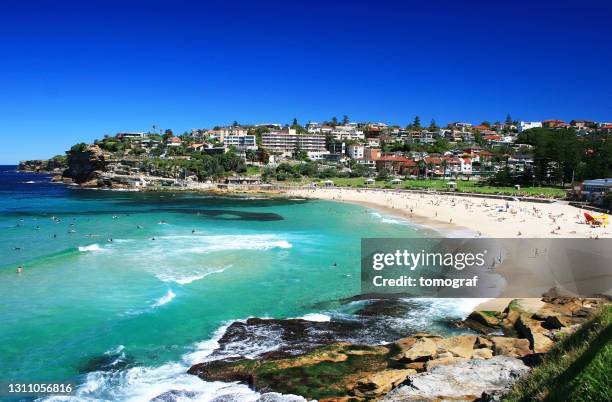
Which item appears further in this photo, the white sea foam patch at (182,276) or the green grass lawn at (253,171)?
the green grass lawn at (253,171)

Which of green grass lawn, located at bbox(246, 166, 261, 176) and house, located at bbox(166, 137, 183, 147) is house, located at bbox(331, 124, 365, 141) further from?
green grass lawn, located at bbox(246, 166, 261, 176)

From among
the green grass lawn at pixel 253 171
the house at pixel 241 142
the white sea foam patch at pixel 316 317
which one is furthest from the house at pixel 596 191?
the house at pixel 241 142

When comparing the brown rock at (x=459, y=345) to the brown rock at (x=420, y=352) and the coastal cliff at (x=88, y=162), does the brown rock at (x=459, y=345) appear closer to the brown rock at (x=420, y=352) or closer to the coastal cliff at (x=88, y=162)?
the brown rock at (x=420, y=352)

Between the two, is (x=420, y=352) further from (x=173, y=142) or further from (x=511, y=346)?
(x=173, y=142)

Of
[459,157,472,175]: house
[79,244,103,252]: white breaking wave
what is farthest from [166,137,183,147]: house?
[79,244,103,252]: white breaking wave

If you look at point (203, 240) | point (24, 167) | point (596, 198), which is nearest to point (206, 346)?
point (203, 240)

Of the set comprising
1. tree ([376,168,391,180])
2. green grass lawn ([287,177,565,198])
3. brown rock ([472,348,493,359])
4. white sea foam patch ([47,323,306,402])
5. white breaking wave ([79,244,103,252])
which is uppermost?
tree ([376,168,391,180])

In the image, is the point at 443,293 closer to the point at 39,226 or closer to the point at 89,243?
the point at 89,243
